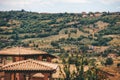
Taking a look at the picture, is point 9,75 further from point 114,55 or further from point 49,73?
point 114,55

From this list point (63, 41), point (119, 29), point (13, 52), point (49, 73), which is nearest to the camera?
point (49, 73)

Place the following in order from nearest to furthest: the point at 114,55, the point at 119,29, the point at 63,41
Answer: the point at 114,55, the point at 63,41, the point at 119,29

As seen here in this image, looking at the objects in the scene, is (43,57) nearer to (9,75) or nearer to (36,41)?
(9,75)

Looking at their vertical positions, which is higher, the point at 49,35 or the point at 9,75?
the point at 9,75

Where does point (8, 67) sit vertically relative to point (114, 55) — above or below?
above

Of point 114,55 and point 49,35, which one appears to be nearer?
point 114,55

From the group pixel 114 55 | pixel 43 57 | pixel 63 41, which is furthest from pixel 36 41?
pixel 43 57

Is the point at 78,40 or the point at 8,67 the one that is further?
the point at 78,40

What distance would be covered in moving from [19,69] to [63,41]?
131 m

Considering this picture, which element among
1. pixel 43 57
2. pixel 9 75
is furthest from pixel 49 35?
pixel 9 75

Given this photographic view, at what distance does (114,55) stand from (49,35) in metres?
59.3

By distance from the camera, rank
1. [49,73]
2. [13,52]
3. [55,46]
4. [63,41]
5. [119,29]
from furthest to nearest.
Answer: [119,29]
[63,41]
[55,46]
[13,52]
[49,73]

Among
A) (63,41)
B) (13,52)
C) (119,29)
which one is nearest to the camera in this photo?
(13,52)

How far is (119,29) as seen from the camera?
191500 mm
